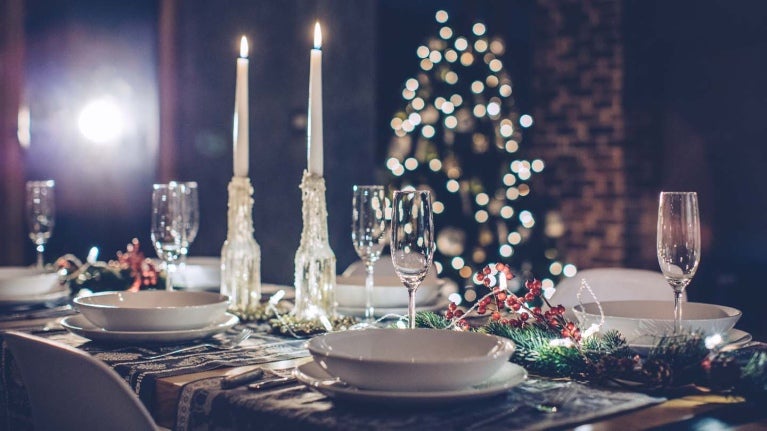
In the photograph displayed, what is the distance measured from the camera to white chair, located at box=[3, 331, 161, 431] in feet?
3.79

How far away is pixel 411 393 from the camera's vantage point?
40.4 inches

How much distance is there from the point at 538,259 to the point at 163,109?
96.7 inches

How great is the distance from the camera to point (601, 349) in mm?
1249

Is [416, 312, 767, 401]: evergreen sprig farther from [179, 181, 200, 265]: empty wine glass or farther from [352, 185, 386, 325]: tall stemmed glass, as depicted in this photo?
[179, 181, 200, 265]: empty wine glass

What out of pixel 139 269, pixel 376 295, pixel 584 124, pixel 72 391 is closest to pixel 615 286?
pixel 376 295

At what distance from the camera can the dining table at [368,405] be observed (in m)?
1.01

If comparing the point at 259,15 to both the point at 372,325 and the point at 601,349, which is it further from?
the point at 601,349

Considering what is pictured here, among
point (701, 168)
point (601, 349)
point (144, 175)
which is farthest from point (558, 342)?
point (144, 175)

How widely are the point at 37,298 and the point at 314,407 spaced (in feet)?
4.35

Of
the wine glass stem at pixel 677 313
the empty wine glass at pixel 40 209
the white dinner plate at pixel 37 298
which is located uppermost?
the empty wine glass at pixel 40 209

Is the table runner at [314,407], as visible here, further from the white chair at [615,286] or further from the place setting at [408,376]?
the white chair at [615,286]

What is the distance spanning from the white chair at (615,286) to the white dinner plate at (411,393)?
3.77 feet

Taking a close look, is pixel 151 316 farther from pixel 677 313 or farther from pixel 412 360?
pixel 677 313

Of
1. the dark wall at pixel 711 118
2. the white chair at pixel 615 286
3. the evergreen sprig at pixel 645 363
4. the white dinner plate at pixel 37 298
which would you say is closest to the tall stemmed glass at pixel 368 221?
the evergreen sprig at pixel 645 363
